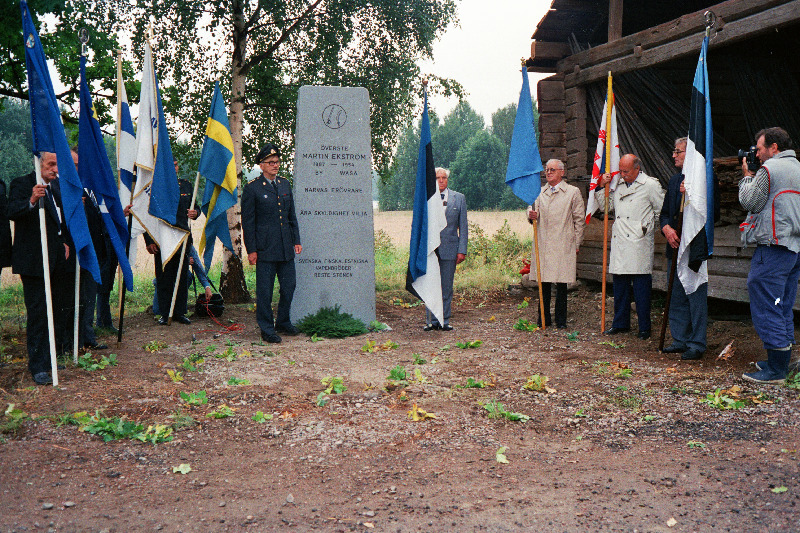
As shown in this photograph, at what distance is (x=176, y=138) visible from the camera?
10664 millimetres

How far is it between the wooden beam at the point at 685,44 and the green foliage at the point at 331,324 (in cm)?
510

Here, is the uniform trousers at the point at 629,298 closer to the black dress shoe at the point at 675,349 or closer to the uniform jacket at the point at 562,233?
the uniform jacket at the point at 562,233

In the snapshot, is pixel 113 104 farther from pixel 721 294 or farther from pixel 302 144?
pixel 721 294

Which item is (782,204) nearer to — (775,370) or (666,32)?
(775,370)

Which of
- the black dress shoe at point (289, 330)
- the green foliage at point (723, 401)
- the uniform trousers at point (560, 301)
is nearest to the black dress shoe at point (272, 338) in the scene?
the black dress shoe at point (289, 330)

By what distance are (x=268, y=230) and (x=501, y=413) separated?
3806 mm

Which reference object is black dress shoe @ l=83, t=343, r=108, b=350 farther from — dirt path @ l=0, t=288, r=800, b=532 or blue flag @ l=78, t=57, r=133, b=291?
blue flag @ l=78, t=57, r=133, b=291

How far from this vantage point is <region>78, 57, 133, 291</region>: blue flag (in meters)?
5.98

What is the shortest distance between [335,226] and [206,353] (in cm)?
220

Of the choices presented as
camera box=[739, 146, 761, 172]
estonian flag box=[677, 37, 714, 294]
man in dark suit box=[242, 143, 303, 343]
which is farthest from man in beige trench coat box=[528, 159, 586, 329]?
man in dark suit box=[242, 143, 303, 343]

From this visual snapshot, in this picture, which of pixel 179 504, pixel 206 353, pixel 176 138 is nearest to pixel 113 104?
pixel 176 138

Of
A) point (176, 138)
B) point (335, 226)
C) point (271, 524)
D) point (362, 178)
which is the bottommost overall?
point (271, 524)

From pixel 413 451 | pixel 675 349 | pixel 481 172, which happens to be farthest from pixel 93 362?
pixel 481 172

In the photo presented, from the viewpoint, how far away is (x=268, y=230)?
295 inches
